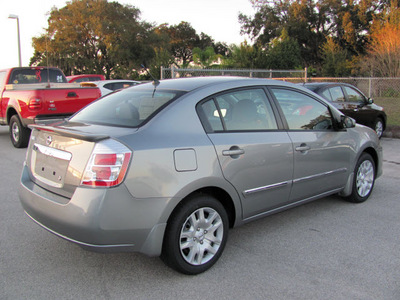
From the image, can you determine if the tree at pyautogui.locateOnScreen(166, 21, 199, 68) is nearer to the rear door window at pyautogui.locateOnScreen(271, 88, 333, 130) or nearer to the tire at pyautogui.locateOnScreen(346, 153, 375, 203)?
the tire at pyautogui.locateOnScreen(346, 153, 375, 203)

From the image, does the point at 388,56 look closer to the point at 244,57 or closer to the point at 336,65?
the point at 336,65

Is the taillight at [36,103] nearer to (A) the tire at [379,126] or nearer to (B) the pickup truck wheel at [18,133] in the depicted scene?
(B) the pickup truck wheel at [18,133]

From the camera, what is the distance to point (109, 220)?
2.62 m

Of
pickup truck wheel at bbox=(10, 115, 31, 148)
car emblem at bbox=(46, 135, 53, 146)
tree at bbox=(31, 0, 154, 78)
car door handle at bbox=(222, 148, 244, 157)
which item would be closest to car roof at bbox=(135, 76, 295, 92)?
car door handle at bbox=(222, 148, 244, 157)

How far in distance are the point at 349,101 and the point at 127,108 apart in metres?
7.41

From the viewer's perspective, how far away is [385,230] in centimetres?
394

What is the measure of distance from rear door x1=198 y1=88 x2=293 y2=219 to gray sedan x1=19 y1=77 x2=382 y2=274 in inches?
0.4

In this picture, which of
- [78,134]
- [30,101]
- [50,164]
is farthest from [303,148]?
[30,101]

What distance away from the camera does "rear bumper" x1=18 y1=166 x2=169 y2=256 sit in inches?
103

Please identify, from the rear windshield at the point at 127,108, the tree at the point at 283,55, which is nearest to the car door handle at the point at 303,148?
the rear windshield at the point at 127,108

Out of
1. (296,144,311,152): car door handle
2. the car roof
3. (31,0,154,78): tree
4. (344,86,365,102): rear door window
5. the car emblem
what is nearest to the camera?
the car emblem

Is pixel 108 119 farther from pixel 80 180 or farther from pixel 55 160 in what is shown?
pixel 80 180

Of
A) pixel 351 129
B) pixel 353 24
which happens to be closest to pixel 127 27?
pixel 353 24

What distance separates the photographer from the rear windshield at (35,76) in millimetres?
10219
